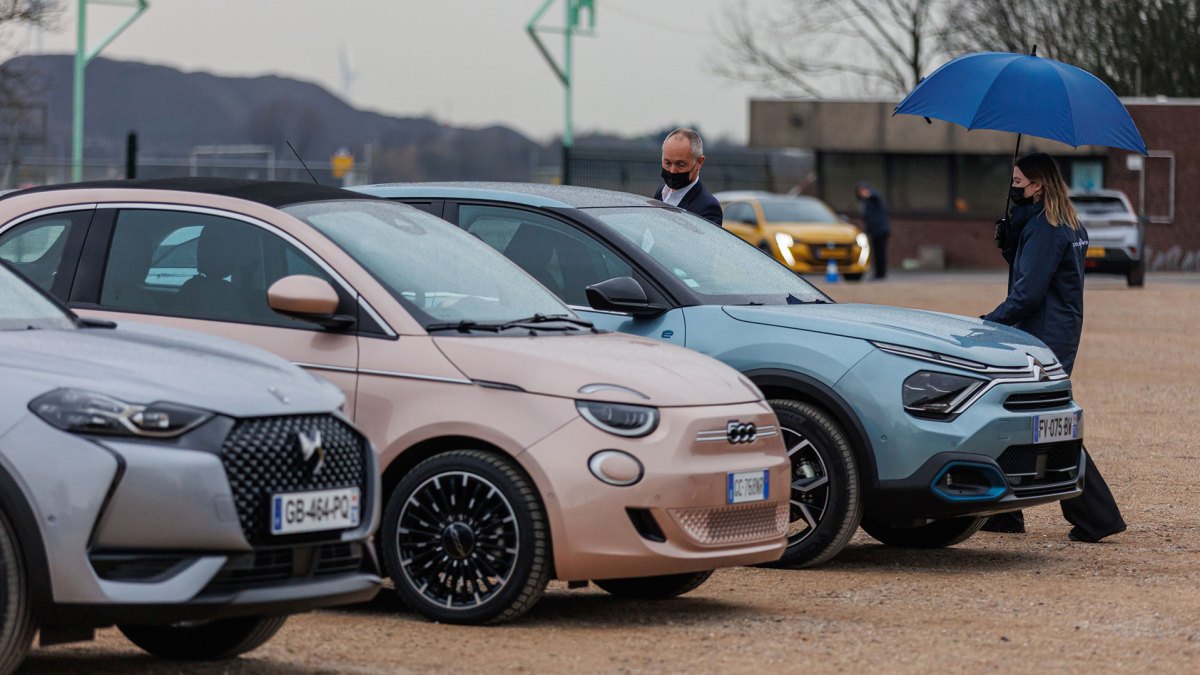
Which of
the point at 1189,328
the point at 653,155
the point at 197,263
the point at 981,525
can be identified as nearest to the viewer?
the point at 197,263

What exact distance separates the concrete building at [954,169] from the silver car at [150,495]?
42071 millimetres

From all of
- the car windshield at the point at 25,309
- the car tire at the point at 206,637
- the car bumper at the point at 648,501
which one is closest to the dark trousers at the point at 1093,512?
the car bumper at the point at 648,501

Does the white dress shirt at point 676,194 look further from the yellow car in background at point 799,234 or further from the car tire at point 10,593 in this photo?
the yellow car in background at point 799,234

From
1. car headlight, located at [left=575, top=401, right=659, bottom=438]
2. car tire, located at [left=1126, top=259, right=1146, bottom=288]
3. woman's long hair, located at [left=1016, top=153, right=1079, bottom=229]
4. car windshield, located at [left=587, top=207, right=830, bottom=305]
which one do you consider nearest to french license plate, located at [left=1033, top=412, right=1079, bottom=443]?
car windshield, located at [left=587, top=207, right=830, bottom=305]

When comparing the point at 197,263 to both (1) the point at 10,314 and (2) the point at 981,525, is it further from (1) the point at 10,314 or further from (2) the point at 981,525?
(2) the point at 981,525

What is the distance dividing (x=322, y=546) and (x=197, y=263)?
2.12 m

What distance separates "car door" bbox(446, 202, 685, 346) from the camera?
28.9 feet

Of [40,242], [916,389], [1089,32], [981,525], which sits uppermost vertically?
[1089,32]

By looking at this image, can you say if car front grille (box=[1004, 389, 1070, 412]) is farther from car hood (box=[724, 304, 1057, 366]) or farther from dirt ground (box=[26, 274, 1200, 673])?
dirt ground (box=[26, 274, 1200, 673])

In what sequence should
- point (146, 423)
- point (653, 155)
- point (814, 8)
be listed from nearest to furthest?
point (146, 423)
point (653, 155)
point (814, 8)

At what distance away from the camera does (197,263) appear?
7672 millimetres

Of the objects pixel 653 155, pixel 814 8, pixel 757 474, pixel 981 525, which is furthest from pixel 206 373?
pixel 814 8

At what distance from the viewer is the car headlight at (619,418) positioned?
272 inches

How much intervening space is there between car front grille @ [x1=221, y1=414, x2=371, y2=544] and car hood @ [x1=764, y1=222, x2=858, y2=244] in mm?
31529
